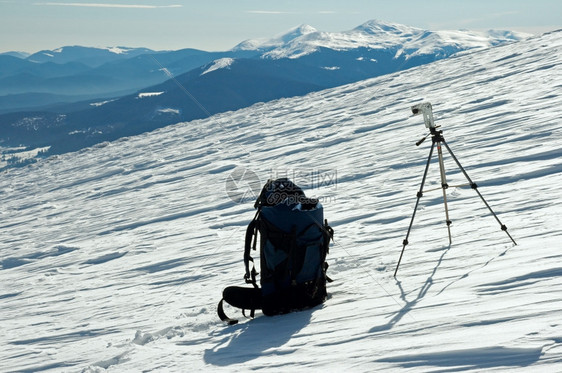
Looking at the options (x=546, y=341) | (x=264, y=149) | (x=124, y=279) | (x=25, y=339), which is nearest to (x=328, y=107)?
(x=264, y=149)

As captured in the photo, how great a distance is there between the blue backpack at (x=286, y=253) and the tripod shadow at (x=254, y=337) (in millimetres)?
99

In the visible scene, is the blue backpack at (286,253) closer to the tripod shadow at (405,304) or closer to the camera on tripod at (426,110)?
the tripod shadow at (405,304)

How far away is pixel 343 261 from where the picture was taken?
5.12 metres

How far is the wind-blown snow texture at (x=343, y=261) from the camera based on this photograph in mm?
3012

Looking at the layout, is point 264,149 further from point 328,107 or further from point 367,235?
point 367,235

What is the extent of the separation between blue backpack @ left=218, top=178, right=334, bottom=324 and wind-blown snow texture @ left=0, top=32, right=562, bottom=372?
6.4 inches

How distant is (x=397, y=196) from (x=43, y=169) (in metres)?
20.9

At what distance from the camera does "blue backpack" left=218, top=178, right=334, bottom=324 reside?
3.92 m

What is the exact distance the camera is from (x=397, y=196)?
722 cm

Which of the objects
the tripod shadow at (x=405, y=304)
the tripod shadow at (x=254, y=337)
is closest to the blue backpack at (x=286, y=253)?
the tripod shadow at (x=254, y=337)

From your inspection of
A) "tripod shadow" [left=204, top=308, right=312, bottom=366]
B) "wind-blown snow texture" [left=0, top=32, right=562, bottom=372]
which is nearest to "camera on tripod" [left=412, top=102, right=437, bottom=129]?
"wind-blown snow texture" [left=0, top=32, right=562, bottom=372]

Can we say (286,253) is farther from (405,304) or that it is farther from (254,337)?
(405,304)

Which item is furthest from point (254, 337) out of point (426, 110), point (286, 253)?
point (426, 110)

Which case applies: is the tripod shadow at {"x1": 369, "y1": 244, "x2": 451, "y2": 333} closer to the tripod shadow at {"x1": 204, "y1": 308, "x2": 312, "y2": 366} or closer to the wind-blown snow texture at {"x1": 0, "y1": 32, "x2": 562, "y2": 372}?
the wind-blown snow texture at {"x1": 0, "y1": 32, "x2": 562, "y2": 372}
